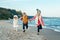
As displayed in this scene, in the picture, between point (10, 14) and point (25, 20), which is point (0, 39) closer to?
point (25, 20)

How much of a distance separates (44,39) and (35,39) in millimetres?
616

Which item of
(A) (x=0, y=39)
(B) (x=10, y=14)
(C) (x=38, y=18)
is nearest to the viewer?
(A) (x=0, y=39)

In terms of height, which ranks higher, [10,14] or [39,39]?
[39,39]

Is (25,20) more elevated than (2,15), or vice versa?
(25,20)

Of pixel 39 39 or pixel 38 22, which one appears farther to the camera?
pixel 38 22

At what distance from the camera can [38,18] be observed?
1905 centimetres

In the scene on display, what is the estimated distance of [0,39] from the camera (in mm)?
15633

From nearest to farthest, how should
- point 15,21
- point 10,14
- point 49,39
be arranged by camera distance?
point 49,39 → point 15,21 → point 10,14

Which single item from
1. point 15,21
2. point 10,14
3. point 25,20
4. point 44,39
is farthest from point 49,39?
point 10,14

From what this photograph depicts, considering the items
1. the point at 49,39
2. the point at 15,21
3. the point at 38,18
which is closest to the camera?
the point at 49,39

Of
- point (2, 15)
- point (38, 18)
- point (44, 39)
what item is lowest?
point (2, 15)

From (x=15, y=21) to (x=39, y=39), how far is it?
251 inches

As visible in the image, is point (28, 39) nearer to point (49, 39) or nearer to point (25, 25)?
point (49, 39)

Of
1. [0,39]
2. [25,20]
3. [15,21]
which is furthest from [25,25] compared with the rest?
[0,39]
